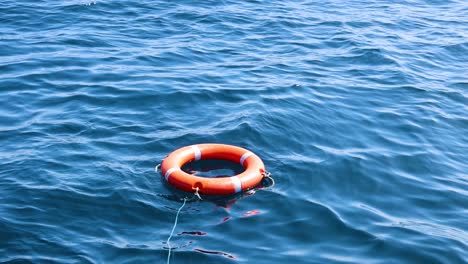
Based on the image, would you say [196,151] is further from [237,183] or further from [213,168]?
[237,183]

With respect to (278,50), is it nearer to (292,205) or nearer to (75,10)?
(75,10)

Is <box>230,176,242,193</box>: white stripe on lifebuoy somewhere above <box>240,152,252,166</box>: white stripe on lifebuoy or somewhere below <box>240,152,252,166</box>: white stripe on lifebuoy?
below

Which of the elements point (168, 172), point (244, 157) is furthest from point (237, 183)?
point (168, 172)

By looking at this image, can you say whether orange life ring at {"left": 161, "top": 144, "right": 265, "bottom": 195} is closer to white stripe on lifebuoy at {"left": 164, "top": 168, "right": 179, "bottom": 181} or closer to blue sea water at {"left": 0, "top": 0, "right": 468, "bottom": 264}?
white stripe on lifebuoy at {"left": 164, "top": 168, "right": 179, "bottom": 181}

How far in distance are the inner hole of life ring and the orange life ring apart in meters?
0.11

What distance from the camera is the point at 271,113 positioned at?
32.4ft

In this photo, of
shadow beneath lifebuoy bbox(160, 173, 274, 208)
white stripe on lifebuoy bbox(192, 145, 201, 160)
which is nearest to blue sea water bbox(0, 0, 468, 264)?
shadow beneath lifebuoy bbox(160, 173, 274, 208)

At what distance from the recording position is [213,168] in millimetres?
8461

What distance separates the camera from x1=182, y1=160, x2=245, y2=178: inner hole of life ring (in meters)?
8.32

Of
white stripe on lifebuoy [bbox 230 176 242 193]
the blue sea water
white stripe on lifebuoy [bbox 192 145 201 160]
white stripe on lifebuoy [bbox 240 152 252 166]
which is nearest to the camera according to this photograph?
the blue sea water

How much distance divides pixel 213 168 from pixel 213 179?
3.01 feet

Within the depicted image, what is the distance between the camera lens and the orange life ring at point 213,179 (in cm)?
750

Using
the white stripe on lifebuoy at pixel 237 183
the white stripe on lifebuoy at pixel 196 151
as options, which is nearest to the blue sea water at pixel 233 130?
the white stripe on lifebuoy at pixel 237 183

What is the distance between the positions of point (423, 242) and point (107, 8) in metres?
11.1
